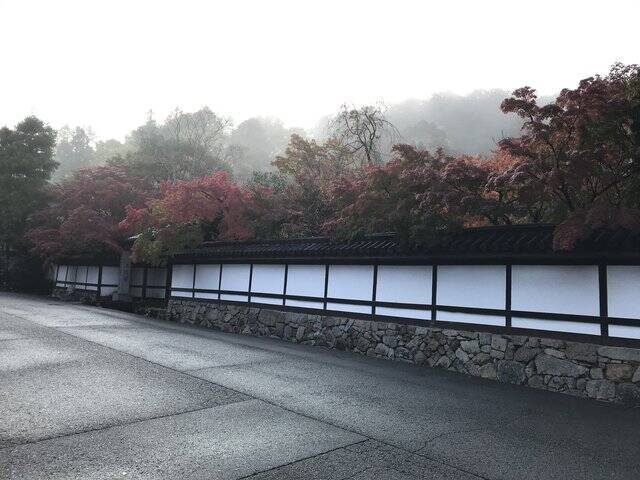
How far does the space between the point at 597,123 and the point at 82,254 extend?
26806mm

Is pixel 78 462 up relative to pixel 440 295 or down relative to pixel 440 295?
down

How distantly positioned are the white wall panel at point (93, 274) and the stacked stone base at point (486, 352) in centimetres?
1642

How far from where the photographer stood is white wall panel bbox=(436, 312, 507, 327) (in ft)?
29.6

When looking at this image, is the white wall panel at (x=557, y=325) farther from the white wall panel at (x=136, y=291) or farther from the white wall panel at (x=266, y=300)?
the white wall panel at (x=136, y=291)

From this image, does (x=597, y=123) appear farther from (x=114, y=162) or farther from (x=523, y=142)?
(x=114, y=162)

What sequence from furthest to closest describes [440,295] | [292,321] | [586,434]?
[292,321]
[440,295]
[586,434]

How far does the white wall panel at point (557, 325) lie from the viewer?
307 inches

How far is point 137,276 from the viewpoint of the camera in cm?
2378

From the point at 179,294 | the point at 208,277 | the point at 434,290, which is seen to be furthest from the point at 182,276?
the point at 434,290

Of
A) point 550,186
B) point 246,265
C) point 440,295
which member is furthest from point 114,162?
point 550,186

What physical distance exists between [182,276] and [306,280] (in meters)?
7.56

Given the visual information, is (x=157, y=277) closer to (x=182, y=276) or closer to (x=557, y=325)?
(x=182, y=276)

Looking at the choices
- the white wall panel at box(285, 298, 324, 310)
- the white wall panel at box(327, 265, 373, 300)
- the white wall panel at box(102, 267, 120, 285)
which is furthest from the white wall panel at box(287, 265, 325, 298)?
the white wall panel at box(102, 267, 120, 285)

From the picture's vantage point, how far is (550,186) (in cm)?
750
